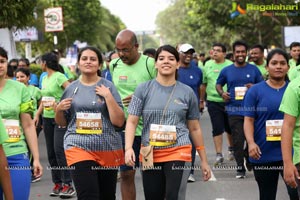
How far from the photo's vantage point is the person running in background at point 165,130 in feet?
18.8

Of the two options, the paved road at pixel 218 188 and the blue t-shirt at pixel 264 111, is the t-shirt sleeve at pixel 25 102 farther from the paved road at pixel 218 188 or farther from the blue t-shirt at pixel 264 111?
the paved road at pixel 218 188

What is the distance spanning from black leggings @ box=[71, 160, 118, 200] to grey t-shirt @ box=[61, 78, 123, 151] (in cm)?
19

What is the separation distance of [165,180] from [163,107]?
61 centimetres

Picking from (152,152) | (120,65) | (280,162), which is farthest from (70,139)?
(280,162)

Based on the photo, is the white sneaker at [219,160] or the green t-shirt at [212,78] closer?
the white sneaker at [219,160]

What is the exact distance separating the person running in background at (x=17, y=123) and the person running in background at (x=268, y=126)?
200cm

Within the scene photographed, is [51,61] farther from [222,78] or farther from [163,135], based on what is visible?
[163,135]

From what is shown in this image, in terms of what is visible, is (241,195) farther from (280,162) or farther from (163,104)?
(163,104)

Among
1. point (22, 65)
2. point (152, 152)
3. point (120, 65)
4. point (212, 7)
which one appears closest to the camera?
point (152, 152)

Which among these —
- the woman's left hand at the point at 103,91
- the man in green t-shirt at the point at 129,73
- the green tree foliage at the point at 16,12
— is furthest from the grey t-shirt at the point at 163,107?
the green tree foliage at the point at 16,12

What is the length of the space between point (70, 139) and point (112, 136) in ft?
1.25

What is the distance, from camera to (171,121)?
5816 millimetres

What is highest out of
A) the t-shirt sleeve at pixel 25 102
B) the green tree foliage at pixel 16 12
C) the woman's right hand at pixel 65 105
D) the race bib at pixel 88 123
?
the green tree foliage at pixel 16 12

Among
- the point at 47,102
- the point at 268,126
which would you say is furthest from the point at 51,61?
the point at 268,126
